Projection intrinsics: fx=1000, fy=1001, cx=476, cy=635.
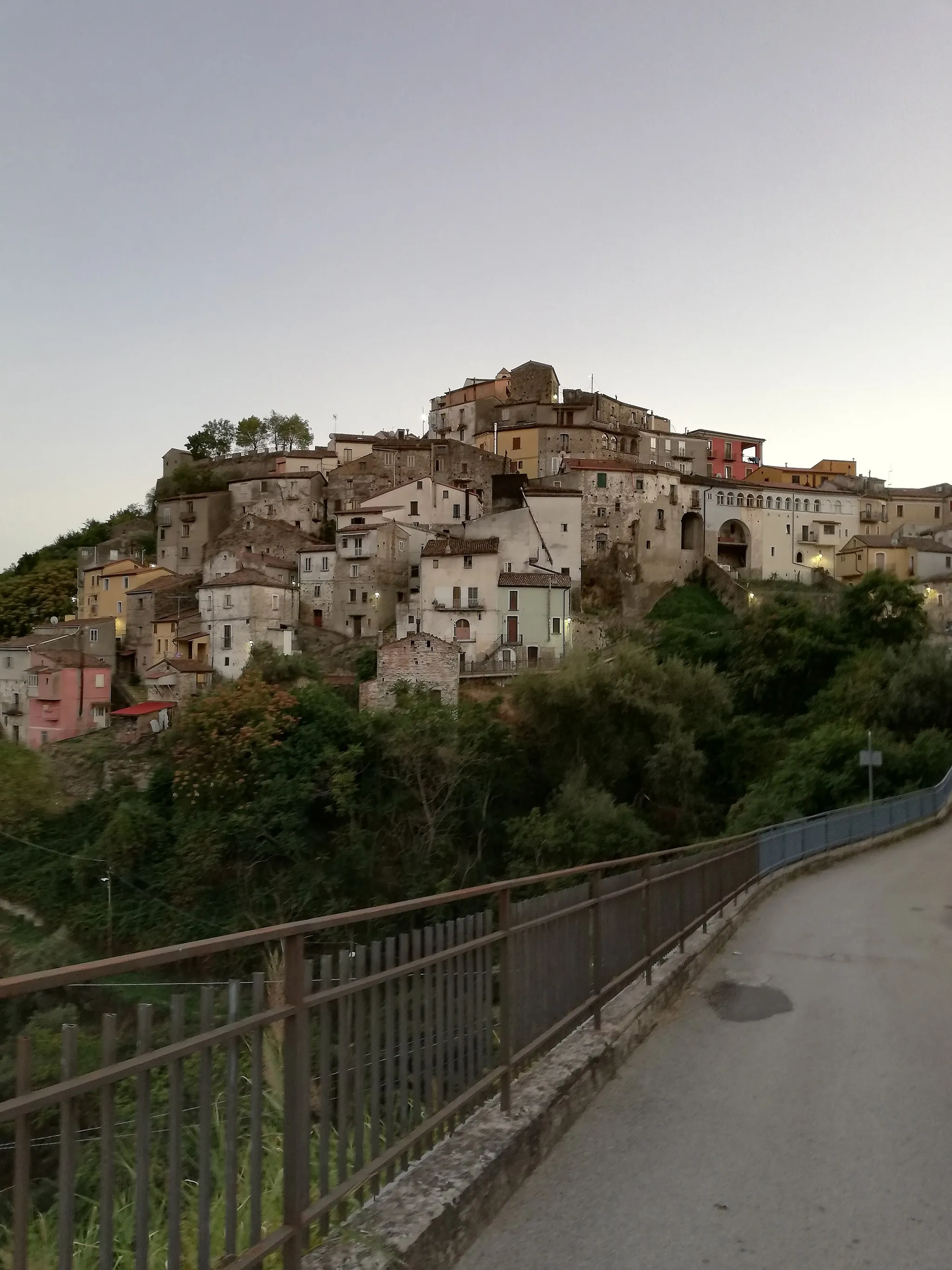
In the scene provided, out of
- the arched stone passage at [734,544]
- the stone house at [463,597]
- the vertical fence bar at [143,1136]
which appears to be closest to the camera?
the vertical fence bar at [143,1136]

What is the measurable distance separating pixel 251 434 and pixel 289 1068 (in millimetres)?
111509

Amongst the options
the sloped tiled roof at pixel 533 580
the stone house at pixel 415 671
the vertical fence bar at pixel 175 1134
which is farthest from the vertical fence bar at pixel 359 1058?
the sloped tiled roof at pixel 533 580

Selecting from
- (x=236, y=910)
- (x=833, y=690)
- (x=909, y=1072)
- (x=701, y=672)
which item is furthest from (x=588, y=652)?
(x=909, y=1072)

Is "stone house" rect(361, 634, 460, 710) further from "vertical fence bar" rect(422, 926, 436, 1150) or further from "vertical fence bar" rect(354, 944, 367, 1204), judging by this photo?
"vertical fence bar" rect(354, 944, 367, 1204)

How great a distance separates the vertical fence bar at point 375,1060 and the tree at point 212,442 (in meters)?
104

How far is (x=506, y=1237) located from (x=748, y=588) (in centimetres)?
7117

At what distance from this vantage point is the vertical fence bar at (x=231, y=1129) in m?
3.04

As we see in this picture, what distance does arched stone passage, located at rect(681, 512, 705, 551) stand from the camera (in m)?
77.6

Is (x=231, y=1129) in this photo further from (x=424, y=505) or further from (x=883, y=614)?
(x=424, y=505)

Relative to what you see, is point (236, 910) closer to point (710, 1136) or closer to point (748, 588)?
point (710, 1136)

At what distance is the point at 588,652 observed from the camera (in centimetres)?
5138

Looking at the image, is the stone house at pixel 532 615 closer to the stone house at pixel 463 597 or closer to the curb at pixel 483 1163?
the stone house at pixel 463 597

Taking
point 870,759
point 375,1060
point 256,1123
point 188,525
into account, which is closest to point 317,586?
point 188,525

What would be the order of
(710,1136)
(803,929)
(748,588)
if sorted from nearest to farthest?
(710,1136) → (803,929) → (748,588)
